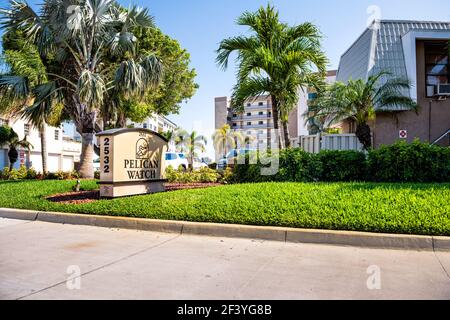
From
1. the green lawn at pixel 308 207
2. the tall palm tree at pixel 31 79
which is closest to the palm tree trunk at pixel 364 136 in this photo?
the green lawn at pixel 308 207

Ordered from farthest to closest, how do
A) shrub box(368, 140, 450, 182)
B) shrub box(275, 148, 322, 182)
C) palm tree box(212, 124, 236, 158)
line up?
1. palm tree box(212, 124, 236, 158)
2. shrub box(275, 148, 322, 182)
3. shrub box(368, 140, 450, 182)

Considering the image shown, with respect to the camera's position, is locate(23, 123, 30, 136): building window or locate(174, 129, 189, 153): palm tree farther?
locate(174, 129, 189, 153): palm tree

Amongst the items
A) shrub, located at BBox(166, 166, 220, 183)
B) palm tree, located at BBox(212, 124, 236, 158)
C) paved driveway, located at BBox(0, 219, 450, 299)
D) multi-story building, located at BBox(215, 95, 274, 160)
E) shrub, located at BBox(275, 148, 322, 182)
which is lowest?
paved driveway, located at BBox(0, 219, 450, 299)

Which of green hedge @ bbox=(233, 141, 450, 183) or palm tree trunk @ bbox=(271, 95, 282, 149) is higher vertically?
palm tree trunk @ bbox=(271, 95, 282, 149)

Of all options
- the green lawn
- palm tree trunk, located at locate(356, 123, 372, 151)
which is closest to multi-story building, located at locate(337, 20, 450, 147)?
palm tree trunk, located at locate(356, 123, 372, 151)

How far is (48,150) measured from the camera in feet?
102

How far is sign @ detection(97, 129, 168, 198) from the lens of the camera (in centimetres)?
845

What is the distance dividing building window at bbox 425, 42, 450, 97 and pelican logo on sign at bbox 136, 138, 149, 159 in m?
11.9

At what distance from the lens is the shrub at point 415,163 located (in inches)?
310

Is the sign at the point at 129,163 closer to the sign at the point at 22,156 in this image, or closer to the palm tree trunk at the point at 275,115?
the palm tree trunk at the point at 275,115

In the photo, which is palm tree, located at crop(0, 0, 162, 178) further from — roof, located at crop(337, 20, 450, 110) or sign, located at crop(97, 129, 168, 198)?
roof, located at crop(337, 20, 450, 110)
